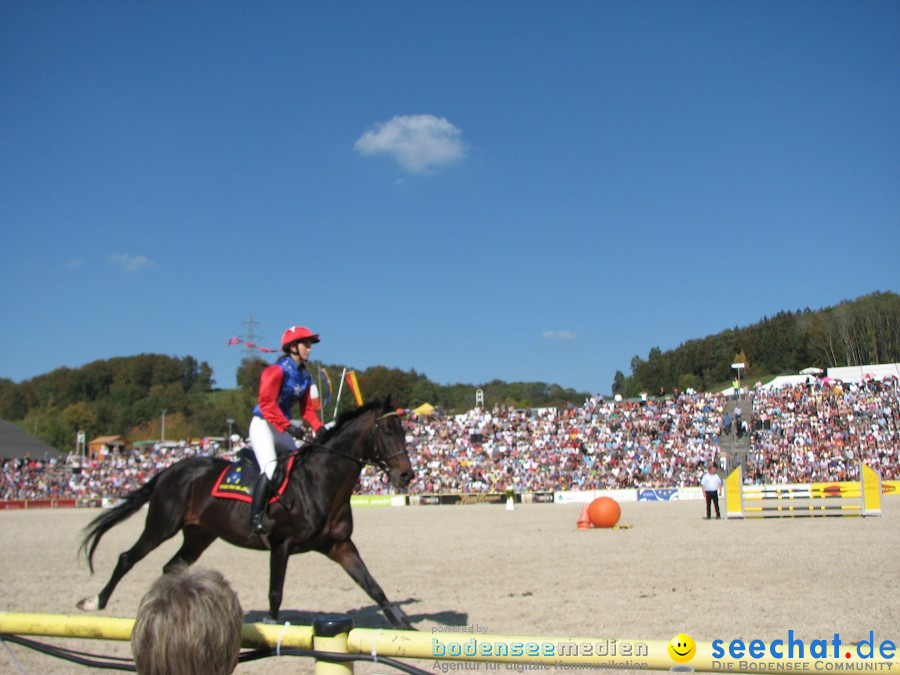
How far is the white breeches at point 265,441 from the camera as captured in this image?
781 cm

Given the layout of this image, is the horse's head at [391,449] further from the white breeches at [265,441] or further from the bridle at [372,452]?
the white breeches at [265,441]

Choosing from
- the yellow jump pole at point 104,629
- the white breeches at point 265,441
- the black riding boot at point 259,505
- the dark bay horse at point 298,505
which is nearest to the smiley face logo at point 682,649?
the yellow jump pole at point 104,629

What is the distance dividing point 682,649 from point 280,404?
6.59 m

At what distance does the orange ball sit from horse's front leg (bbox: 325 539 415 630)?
1266 cm

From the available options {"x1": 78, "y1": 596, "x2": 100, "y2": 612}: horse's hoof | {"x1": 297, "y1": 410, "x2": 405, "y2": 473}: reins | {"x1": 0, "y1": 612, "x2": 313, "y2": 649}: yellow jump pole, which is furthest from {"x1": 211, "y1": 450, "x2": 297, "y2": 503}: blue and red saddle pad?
{"x1": 0, "y1": 612, "x2": 313, "y2": 649}: yellow jump pole

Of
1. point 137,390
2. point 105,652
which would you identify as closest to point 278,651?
point 105,652

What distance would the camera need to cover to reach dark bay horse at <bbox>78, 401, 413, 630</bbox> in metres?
7.51

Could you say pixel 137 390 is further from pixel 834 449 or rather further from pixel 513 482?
pixel 834 449

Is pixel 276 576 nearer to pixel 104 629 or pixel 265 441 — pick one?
pixel 265 441

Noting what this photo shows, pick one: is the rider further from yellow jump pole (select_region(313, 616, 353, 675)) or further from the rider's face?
yellow jump pole (select_region(313, 616, 353, 675))

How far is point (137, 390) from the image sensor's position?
12144 cm

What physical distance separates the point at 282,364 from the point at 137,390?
124m

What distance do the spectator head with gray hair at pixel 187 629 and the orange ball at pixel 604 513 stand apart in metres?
17.9

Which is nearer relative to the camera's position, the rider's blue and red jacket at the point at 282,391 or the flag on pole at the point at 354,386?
the rider's blue and red jacket at the point at 282,391
